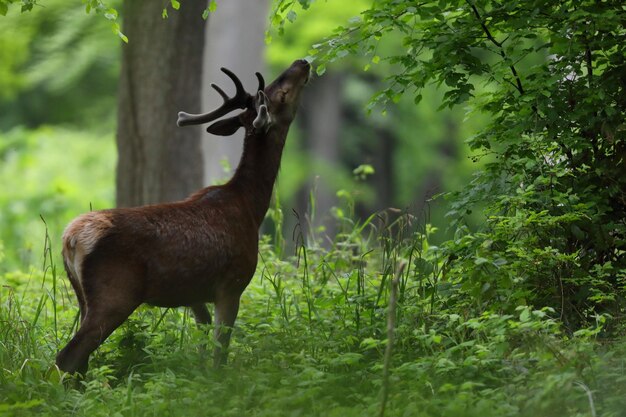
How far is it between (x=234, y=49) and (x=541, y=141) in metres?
13.3

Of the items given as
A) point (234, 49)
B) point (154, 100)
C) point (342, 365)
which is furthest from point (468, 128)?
point (234, 49)

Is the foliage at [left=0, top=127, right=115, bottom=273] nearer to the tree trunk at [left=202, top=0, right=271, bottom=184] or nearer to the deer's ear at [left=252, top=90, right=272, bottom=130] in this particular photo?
the tree trunk at [left=202, top=0, right=271, bottom=184]

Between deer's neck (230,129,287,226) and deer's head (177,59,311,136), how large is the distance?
0.27 feet

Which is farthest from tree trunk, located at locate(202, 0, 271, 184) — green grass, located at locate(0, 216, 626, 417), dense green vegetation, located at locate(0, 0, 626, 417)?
green grass, located at locate(0, 216, 626, 417)

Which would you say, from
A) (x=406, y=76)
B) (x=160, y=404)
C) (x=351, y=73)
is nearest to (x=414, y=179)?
(x=351, y=73)

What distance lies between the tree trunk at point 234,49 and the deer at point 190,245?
1057 cm

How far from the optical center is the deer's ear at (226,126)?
8.45m

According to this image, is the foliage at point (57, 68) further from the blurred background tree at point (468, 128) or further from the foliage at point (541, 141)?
the foliage at point (541, 141)

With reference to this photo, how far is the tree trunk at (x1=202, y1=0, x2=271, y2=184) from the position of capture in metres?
19.3

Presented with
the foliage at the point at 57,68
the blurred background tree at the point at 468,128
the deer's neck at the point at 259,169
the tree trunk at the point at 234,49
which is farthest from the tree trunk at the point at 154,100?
the foliage at the point at 57,68

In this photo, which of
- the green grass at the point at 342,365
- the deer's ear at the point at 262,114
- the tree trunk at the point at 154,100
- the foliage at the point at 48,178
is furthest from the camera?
the foliage at the point at 48,178

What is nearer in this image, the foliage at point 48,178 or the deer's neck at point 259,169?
the deer's neck at point 259,169

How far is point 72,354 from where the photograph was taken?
6.77 metres

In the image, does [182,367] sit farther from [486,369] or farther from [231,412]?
[486,369]
